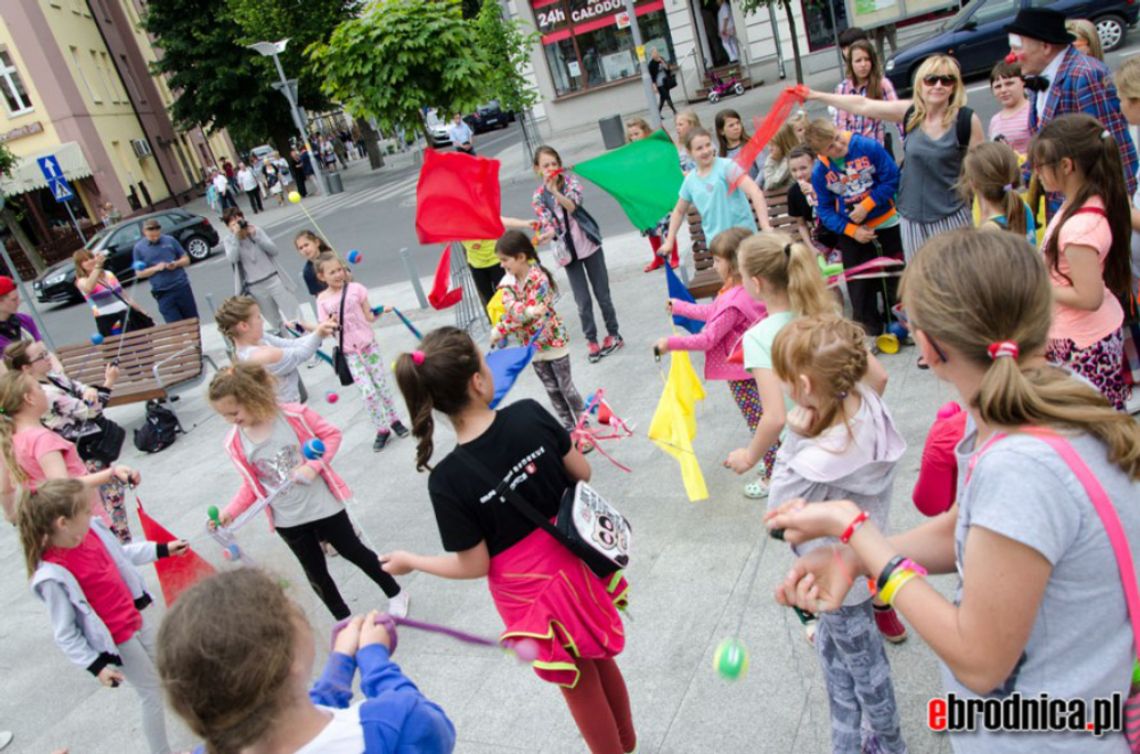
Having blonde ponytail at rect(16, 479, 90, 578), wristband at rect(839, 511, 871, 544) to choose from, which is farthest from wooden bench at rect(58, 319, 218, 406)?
wristband at rect(839, 511, 871, 544)

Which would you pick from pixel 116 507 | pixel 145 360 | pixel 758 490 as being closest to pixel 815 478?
pixel 758 490

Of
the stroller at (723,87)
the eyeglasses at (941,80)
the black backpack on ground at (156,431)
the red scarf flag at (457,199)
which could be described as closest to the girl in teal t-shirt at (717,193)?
the eyeglasses at (941,80)

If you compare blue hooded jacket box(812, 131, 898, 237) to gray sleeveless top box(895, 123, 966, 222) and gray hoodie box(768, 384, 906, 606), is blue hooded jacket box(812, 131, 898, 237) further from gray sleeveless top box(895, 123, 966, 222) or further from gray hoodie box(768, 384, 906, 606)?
gray hoodie box(768, 384, 906, 606)

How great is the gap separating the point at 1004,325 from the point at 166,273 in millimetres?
10243

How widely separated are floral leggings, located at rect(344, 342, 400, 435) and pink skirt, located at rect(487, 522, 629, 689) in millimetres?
3941

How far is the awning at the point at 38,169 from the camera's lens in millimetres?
26750

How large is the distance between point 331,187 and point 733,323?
87.3 feet

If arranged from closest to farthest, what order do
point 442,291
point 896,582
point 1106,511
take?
point 1106,511
point 896,582
point 442,291

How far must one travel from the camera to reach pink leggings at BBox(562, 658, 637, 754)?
2717mm

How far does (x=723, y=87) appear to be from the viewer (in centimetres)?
2222

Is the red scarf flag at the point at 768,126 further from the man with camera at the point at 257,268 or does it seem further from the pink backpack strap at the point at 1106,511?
the man with camera at the point at 257,268

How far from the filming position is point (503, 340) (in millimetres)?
→ 5312

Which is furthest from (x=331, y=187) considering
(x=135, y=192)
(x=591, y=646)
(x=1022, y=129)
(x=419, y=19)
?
(x=591, y=646)

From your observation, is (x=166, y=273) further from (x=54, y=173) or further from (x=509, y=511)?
(x=509, y=511)
